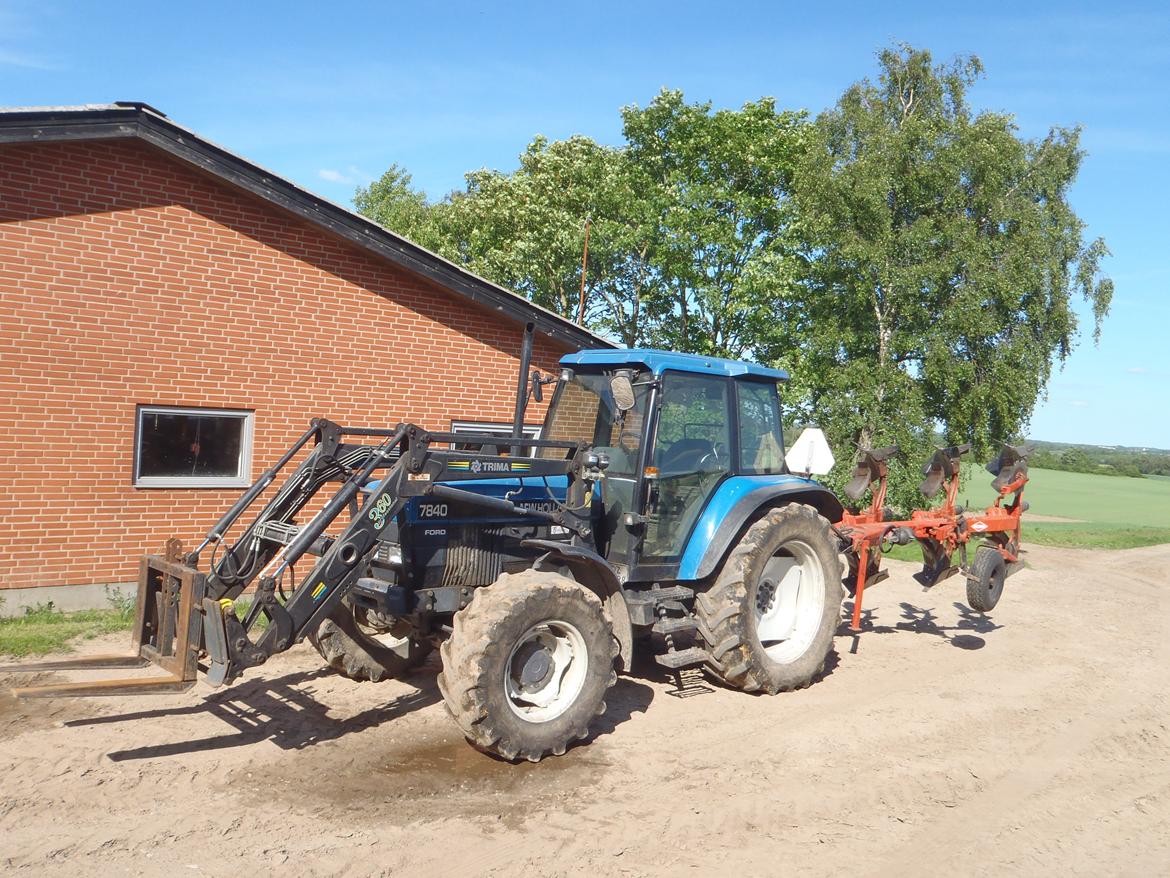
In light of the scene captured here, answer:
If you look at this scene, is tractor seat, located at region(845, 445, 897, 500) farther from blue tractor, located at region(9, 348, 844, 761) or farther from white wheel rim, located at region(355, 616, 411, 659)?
white wheel rim, located at region(355, 616, 411, 659)

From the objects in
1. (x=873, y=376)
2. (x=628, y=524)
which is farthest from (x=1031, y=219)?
(x=628, y=524)

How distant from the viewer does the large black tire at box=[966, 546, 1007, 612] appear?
799 cm

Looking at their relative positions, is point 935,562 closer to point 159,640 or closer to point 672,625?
point 672,625

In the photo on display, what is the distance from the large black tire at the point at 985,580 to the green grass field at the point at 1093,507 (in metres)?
6.80

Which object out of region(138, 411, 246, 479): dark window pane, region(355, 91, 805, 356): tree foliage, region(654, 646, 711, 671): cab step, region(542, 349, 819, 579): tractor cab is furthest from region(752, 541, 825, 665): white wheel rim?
region(355, 91, 805, 356): tree foliage

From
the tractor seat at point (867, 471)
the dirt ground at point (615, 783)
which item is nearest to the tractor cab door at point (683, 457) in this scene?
the dirt ground at point (615, 783)

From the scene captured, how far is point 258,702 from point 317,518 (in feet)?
6.40

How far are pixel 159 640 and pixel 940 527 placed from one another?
20.8ft

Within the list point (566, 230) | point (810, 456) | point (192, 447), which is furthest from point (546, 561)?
point (566, 230)

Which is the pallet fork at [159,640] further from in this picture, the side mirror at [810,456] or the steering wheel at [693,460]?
the side mirror at [810,456]

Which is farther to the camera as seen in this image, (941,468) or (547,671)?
(941,468)

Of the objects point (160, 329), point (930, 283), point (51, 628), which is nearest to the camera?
point (51, 628)

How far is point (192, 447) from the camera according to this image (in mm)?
9125

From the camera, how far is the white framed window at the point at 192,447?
8.82 meters
